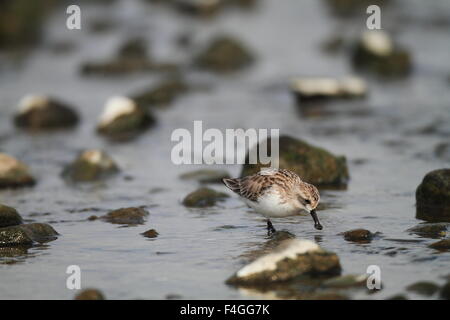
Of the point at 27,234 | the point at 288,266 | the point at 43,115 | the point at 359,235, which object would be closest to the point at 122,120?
the point at 43,115

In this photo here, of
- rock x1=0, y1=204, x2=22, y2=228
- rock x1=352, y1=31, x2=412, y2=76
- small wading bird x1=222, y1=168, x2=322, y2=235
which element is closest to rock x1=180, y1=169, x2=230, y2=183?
small wading bird x1=222, y1=168, x2=322, y2=235

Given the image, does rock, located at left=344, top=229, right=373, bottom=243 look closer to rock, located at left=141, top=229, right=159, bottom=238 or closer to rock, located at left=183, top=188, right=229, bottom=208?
rock, located at left=141, top=229, right=159, bottom=238

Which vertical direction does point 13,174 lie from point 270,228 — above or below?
above

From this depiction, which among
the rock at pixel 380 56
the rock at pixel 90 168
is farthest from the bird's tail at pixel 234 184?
the rock at pixel 380 56

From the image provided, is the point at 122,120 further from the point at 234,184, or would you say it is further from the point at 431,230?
the point at 431,230
